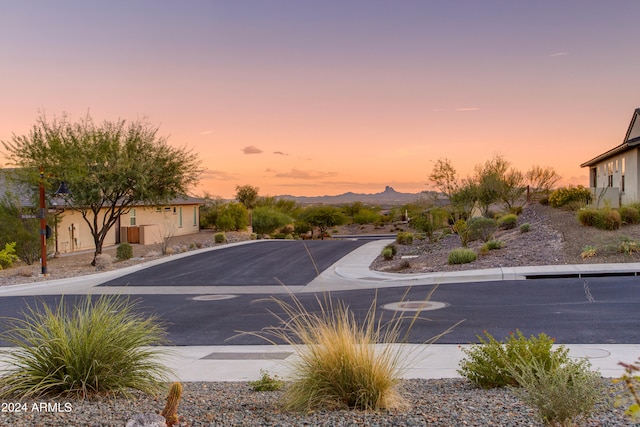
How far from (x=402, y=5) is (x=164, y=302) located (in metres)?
15.7

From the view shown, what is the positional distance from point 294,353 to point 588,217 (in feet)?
60.1

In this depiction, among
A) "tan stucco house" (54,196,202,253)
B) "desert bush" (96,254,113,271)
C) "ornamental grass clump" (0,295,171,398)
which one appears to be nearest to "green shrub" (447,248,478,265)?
"desert bush" (96,254,113,271)

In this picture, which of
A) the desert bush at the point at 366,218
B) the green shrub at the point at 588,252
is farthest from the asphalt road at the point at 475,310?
the desert bush at the point at 366,218

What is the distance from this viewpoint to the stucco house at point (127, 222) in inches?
1176

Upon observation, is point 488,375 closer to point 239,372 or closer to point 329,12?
point 239,372

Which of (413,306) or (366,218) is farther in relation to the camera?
(366,218)

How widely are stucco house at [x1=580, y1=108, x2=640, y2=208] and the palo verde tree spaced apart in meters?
20.3

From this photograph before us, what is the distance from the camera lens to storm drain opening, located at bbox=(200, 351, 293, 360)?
958 centimetres

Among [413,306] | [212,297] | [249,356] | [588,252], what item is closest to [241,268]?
[212,297]

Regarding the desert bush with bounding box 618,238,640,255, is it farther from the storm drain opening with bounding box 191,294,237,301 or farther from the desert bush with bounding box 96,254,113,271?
the desert bush with bounding box 96,254,113,271

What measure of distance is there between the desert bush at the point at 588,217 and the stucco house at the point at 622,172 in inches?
70.8

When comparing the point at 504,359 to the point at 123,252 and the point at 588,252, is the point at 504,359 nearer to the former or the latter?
the point at 588,252

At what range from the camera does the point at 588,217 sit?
22469 millimetres

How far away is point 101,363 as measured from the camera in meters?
6.30
